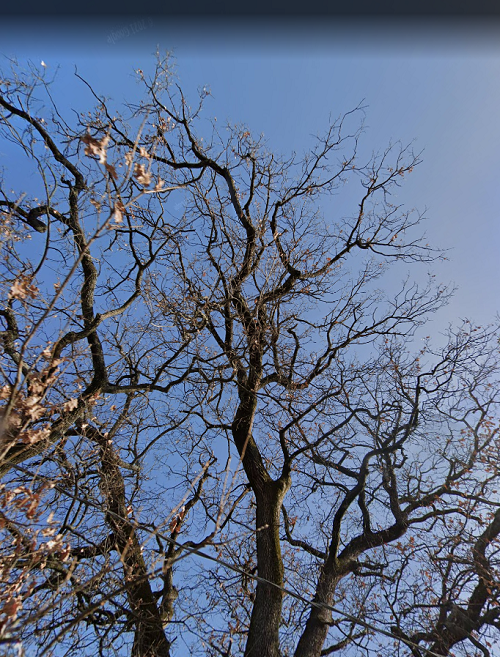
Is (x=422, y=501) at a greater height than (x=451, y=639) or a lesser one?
greater

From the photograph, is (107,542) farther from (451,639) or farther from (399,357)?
(399,357)

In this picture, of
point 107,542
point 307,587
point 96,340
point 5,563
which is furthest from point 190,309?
point 307,587

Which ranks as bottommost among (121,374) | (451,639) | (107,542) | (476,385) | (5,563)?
(5,563)

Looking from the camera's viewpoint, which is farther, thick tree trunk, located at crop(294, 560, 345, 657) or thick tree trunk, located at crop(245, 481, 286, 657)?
thick tree trunk, located at crop(294, 560, 345, 657)

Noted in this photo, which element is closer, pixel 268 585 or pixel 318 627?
pixel 268 585

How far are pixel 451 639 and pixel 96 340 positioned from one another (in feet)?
21.3

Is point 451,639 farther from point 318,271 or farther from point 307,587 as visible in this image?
point 318,271

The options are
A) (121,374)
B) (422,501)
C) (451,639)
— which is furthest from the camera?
(422,501)

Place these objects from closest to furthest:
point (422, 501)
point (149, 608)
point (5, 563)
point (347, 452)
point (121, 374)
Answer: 1. point (5, 563)
2. point (149, 608)
3. point (121, 374)
4. point (422, 501)
5. point (347, 452)

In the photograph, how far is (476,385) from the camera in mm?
7414

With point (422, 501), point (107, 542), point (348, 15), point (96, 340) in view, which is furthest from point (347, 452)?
point (348, 15)

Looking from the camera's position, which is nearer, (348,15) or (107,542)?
(348,15)

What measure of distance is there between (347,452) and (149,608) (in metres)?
4.11

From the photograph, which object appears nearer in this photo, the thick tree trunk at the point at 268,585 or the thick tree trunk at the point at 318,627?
the thick tree trunk at the point at 268,585
